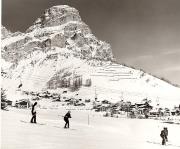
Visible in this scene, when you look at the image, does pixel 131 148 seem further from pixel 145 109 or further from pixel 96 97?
pixel 96 97

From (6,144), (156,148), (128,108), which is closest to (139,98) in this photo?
(128,108)

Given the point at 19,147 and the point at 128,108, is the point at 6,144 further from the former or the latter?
the point at 128,108

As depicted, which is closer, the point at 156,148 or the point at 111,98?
the point at 156,148

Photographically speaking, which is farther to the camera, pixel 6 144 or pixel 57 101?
pixel 57 101

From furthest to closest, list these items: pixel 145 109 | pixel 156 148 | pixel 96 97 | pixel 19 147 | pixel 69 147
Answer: pixel 96 97 < pixel 145 109 < pixel 156 148 < pixel 69 147 < pixel 19 147

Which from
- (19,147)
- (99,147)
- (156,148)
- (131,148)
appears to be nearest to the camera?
(19,147)

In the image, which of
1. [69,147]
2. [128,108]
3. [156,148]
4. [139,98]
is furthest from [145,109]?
[69,147]

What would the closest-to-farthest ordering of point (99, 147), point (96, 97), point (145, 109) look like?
point (99, 147) → point (145, 109) → point (96, 97)


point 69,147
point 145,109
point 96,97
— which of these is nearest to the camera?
point 69,147
